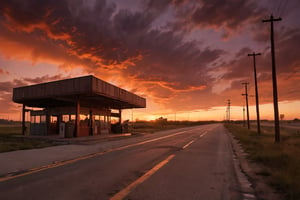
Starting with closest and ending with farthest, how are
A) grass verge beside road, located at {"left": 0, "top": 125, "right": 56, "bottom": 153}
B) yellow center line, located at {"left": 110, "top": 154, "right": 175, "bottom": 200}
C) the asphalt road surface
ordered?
1. yellow center line, located at {"left": 110, "top": 154, "right": 175, "bottom": 200}
2. the asphalt road surface
3. grass verge beside road, located at {"left": 0, "top": 125, "right": 56, "bottom": 153}

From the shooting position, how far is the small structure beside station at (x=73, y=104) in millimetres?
19812

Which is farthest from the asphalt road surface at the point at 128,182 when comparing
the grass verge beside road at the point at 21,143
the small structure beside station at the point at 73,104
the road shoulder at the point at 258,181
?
the small structure beside station at the point at 73,104

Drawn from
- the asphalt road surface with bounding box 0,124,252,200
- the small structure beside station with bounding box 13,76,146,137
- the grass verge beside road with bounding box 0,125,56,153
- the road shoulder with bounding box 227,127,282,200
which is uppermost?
the small structure beside station with bounding box 13,76,146,137

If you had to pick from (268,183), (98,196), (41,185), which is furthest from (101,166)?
(268,183)

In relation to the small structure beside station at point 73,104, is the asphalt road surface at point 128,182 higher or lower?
lower

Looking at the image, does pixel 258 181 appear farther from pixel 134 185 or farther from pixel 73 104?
pixel 73 104

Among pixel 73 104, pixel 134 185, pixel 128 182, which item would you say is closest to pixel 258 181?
pixel 134 185

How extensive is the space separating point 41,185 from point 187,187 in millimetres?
3870

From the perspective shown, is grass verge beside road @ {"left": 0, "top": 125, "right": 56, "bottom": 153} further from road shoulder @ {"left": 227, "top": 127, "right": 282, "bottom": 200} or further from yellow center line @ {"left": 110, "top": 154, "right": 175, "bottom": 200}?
road shoulder @ {"left": 227, "top": 127, "right": 282, "bottom": 200}

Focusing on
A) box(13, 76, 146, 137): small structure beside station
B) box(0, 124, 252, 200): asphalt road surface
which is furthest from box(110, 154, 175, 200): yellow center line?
box(13, 76, 146, 137): small structure beside station

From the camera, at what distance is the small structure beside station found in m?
19.8

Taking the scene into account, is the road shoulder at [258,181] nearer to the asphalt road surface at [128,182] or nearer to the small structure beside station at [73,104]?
the asphalt road surface at [128,182]

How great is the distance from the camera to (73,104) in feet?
81.6

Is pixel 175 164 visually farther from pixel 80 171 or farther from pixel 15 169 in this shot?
pixel 15 169
